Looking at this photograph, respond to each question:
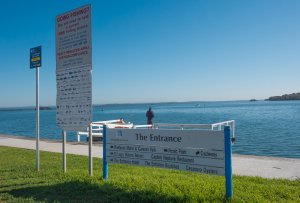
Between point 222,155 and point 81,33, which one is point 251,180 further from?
point 81,33

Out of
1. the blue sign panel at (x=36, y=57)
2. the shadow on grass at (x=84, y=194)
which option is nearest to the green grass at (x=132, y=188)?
the shadow on grass at (x=84, y=194)

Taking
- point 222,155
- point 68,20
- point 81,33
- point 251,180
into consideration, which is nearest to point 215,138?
point 222,155

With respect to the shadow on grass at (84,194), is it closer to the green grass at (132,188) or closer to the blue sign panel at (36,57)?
the green grass at (132,188)

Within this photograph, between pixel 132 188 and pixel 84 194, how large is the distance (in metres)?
0.87

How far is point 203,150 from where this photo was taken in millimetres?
5926

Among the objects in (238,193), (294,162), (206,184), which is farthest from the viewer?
(294,162)

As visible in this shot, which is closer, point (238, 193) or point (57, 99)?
point (238, 193)

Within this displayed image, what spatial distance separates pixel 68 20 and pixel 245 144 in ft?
56.7

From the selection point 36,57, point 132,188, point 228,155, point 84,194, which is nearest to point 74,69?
point 36,57

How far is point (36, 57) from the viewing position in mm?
9703

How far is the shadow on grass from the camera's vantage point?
6039 millimetres

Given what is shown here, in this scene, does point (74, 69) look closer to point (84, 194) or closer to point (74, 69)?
point (74, 69)

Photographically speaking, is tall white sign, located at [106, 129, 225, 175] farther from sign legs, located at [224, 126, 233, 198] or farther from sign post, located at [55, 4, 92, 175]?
sign post, located at [55, 4, 92, 175]


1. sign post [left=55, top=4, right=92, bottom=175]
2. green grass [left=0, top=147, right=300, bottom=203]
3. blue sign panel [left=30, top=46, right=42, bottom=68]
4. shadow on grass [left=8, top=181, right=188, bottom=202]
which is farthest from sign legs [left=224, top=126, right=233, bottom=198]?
blue sign panel [left=30, top=46, right=42, bottom=68]
